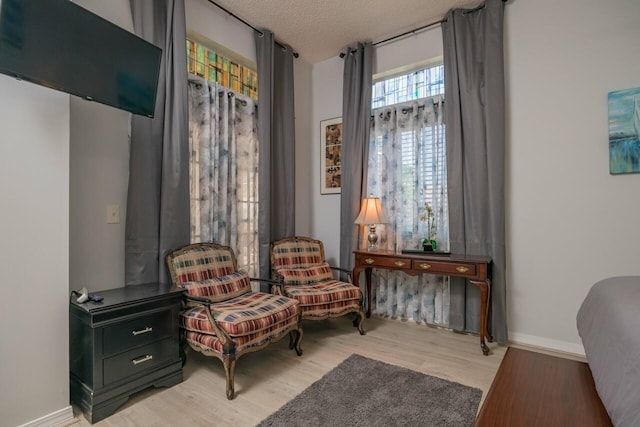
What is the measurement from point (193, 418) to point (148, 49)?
227cm

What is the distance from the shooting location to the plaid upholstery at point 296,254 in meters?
3.26

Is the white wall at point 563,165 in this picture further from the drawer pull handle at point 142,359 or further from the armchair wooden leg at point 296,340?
the drawer pull handle at point 142,359

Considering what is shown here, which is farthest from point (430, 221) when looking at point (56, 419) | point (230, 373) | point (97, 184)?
point (56, 419)

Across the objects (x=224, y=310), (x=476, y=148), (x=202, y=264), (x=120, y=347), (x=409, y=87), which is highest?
(x=409, y=87)

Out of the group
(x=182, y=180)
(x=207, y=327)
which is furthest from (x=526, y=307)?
(x=182, y=180)

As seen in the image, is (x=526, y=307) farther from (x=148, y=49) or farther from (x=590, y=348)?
(x=148, y=49)

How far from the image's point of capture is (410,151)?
338 centimetres

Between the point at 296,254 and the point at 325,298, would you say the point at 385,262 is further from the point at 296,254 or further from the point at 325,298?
the point at 296,254

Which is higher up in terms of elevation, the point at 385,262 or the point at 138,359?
the point at 385,262

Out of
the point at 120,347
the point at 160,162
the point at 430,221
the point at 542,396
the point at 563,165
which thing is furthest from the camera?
the point at 430,221

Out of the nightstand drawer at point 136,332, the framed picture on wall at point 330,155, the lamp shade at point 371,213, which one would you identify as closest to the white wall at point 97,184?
the nightstand drawer at point 136,332

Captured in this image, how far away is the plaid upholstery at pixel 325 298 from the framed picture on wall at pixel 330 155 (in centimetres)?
136

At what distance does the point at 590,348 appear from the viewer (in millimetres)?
1359

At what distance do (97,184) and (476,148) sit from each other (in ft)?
10.2
